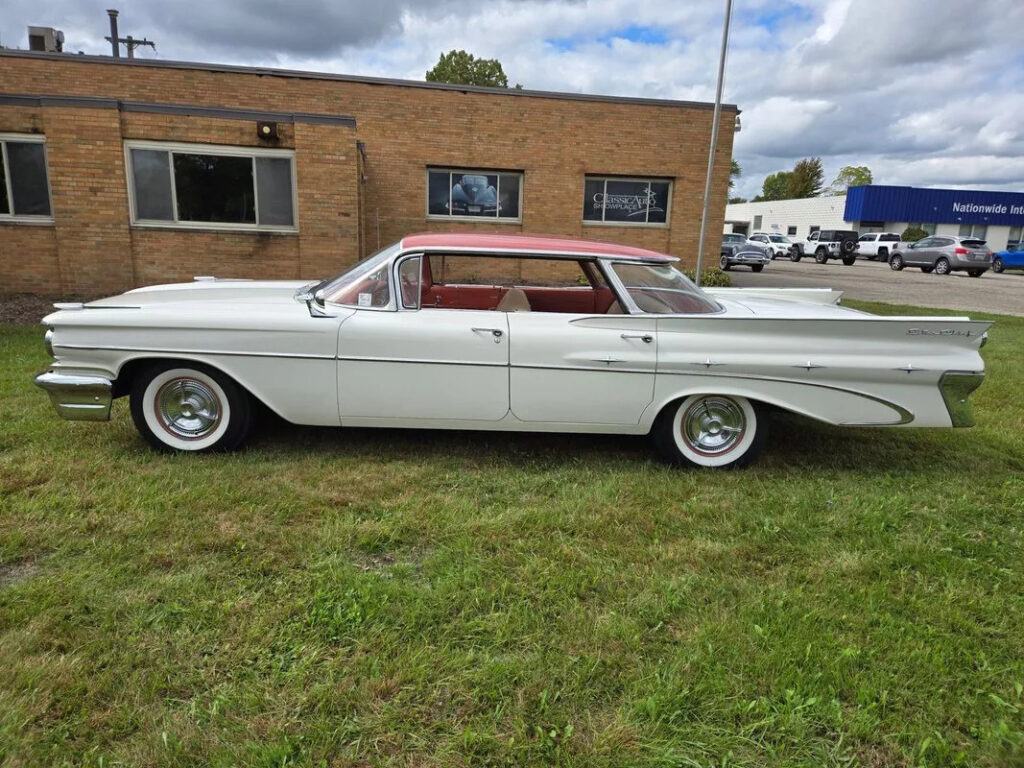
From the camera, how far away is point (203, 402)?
411 centimetres

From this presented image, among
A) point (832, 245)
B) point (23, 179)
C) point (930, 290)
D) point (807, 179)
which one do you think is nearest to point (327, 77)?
point (23, 179)

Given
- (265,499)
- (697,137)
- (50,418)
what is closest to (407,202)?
(697,137)

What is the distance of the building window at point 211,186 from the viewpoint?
1091cm

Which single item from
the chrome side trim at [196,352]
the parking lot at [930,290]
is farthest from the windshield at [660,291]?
the parking lot at [930,290]

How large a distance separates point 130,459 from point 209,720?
8.05 feet

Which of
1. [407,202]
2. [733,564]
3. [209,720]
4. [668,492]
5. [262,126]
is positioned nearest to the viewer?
[209,720]

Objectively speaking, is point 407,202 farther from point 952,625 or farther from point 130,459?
point 952,625

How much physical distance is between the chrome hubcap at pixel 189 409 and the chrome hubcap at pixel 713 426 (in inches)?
117

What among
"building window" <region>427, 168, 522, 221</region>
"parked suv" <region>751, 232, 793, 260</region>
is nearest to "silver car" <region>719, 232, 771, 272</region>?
"parked suv" <region>751, 232, 793, 260</region>

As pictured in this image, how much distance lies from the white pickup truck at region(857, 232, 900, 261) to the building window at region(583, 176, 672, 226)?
26.8 metres

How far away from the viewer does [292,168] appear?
1122 cm

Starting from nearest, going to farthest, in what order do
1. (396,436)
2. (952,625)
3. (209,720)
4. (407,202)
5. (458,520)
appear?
1. (209,720)
2. (952,625)
3. (458,520)
4. (396,436)
5. (407,202)

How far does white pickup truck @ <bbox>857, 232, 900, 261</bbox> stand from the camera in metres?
35.9

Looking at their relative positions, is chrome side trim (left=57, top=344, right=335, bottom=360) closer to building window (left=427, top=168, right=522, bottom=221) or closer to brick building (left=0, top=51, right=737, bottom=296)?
brick building (left=0, top=51, right=737, bottom=296)
